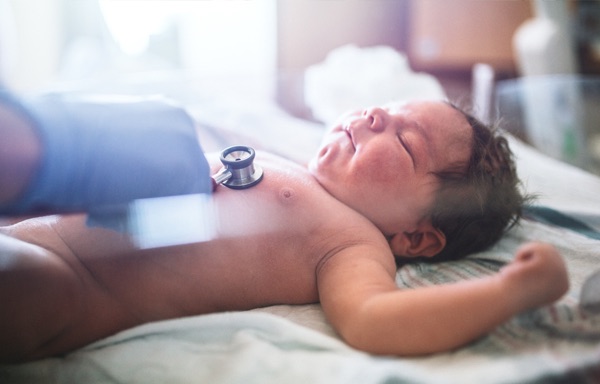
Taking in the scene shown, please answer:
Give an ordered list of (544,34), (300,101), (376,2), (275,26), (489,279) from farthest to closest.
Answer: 1. (376,2)
2. (275,26)
3. (544,34)
4. (300,101)
5. (489,279)

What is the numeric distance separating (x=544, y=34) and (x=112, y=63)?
1.56 meters

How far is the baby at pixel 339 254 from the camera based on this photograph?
1.75 ft

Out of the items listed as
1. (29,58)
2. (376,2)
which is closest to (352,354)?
(29,58)

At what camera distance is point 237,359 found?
555 millimetres

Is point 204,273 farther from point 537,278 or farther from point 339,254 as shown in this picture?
point 537,278

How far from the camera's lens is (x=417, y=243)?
2.59ft

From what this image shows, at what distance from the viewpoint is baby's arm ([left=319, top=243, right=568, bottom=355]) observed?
1.71 ft

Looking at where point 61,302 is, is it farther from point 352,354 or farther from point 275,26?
point 275,26

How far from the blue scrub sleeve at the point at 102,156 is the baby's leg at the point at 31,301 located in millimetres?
75

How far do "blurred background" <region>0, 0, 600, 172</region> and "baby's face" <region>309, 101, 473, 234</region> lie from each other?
1.81 feet

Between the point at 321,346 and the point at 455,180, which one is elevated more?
the point at 455,180

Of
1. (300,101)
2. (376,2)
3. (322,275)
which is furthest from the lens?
(376,2)

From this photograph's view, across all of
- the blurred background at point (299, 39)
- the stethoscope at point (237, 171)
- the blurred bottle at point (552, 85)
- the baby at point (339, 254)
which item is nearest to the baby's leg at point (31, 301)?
the baby at point (339, 254)

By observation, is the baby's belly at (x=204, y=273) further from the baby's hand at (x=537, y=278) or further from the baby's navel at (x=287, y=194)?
the baby's hand at (x=537, y=278)
